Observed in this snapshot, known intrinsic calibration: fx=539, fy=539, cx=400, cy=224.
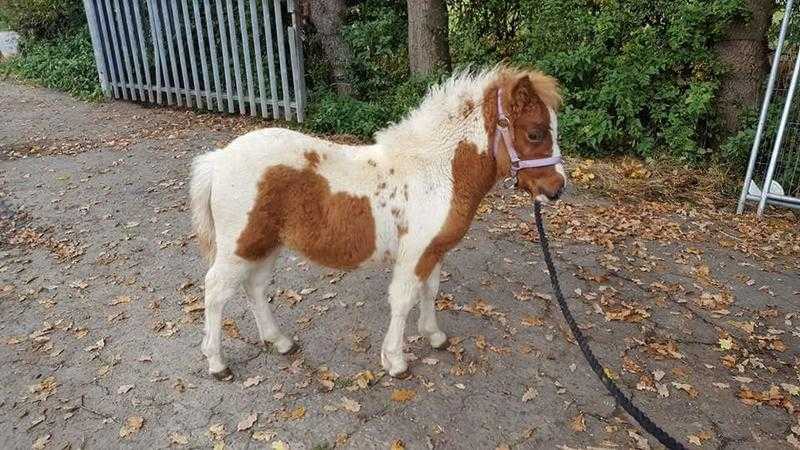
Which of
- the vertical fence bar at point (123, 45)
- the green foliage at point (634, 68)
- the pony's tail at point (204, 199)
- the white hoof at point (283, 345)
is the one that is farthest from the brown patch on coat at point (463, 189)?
the vertical fence bar at point (123, 45)

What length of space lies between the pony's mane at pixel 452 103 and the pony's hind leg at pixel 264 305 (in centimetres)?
127

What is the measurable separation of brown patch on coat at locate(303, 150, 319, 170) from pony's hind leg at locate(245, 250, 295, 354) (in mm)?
774

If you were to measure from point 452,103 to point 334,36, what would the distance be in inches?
277

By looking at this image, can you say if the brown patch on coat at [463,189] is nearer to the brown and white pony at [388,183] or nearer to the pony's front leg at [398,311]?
the brown and white pony at [388,183]

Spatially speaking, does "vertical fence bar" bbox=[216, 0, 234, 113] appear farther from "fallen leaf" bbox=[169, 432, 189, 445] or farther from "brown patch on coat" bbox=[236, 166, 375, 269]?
"fallen leaf" bbox=[169, 432, 189, 445]

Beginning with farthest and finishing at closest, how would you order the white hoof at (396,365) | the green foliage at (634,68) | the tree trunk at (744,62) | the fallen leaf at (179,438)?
the green foliage at (634,68), the tree trunk at (744,62), the white hoof at (396,365), the fallen leaf at (179,438)

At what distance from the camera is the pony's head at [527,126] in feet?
10.7

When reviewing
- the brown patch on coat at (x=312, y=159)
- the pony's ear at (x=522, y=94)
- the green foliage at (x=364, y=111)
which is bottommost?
the green foliage at (x=364, y=111)

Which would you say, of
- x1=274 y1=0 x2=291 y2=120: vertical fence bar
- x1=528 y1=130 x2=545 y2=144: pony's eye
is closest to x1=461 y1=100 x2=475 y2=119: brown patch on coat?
x1=528 y1=130 x2=545 y2=144: pony's eye

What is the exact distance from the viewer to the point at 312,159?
3535mm

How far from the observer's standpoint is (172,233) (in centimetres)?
632

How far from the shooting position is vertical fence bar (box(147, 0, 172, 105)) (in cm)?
1092

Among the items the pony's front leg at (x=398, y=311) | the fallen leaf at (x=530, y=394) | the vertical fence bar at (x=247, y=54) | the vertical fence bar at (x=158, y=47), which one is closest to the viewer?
the pony's front leg at (x=398, y=311)

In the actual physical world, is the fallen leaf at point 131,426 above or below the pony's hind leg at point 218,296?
below
